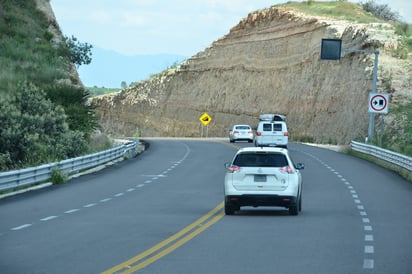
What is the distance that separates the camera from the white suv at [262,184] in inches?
889

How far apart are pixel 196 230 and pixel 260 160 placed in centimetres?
429

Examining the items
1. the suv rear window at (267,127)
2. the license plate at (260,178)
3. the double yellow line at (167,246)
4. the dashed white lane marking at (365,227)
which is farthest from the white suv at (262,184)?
the suv rear window at (267,127)

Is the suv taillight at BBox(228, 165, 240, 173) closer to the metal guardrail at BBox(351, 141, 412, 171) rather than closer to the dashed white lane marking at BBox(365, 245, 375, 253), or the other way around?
the dashed white lane marking at BBox(365, 245, 375, 253)

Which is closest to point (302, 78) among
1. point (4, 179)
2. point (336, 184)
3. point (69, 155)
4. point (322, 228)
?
point (69, 155)

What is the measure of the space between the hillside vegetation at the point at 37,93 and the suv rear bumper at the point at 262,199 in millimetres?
18149

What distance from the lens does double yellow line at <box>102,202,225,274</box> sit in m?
13.3

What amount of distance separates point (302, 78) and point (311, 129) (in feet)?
23.4

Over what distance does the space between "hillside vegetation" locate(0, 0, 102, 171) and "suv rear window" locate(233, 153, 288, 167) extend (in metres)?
17.9

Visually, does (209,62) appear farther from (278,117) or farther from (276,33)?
(278,117)

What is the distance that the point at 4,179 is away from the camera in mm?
29234

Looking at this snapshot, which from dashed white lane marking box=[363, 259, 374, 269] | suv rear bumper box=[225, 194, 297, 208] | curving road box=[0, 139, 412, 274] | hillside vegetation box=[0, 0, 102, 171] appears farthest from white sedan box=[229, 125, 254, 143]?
dashed white lane marking box=[363, 259, 374, 269]

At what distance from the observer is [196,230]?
1912cm

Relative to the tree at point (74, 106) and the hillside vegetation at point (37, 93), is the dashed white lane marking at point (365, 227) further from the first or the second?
the tree at point (74, 106)

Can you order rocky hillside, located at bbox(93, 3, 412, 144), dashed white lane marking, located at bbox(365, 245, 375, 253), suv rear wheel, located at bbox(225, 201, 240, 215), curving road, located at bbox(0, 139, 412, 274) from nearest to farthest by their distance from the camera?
curving road, located at bbox(0, 139, 412, 274), dashed white lane marking, located at bbox(365, 245, 375, 253), suv rear wheel, located at bbox(225, 201, 240, 215), rocky hillside, located at bbox(93, 3, 412, 144)
